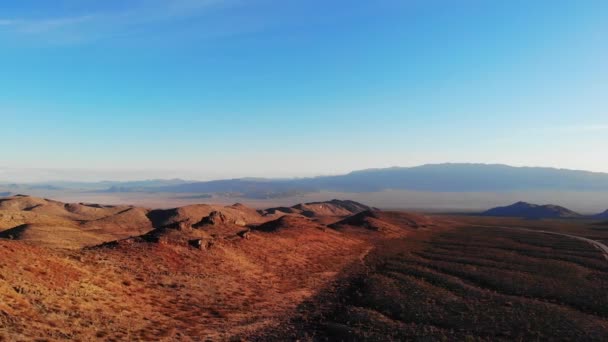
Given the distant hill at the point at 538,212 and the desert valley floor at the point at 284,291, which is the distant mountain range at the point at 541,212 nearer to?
the distant hill at the point at 538,212

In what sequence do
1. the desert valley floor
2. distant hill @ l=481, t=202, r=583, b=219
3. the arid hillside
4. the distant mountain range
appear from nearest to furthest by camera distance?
the arid hillside, the desert valley floor, the distant mountain range, distant hill @ l=481, t=202, r=583, b=219

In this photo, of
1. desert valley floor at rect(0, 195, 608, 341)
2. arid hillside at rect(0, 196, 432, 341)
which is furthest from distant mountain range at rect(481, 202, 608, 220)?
arid hillside at rect(0, 196, 432, 341)

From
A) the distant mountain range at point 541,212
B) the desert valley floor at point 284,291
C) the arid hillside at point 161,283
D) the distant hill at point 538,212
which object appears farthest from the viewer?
the distant hill at point 538,212

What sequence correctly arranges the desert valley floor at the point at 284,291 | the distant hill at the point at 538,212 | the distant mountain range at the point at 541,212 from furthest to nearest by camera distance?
the distant hill at the point at 538,212 → the distant mountain range at the point at 541,212 → the desert valley floor at the point at 284,291

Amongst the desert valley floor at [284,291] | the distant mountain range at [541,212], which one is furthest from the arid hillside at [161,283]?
the distant mountain range at [541,212]

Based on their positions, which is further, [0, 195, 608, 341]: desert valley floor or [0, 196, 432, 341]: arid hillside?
[0, 195, 608, 341]: desert valley floor

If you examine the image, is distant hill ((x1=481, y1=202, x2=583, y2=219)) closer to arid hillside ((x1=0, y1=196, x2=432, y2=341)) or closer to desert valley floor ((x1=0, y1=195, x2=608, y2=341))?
desert valley floor ((x1=0, y1=195, x2=608, y2=341))

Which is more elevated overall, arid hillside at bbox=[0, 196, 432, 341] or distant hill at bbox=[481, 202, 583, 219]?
arid hillside at bbox=[0, 196, 432, 341]

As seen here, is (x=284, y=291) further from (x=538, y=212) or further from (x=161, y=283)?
(x=538, y=212)

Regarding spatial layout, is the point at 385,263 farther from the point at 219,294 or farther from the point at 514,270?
the point at 219,294
